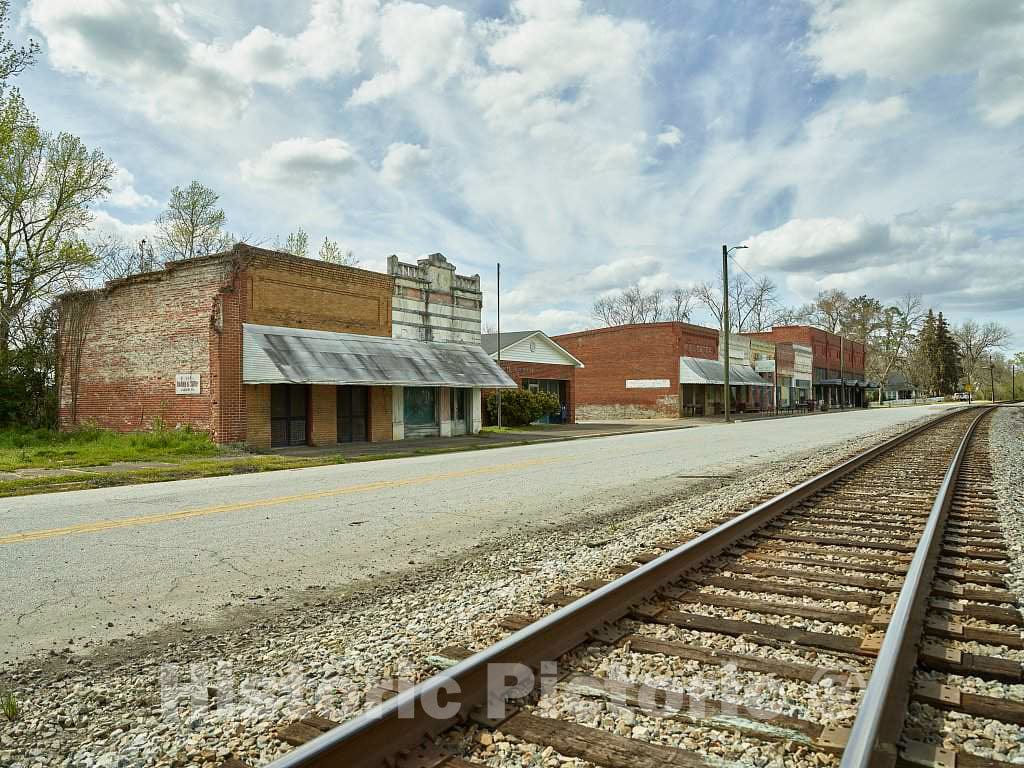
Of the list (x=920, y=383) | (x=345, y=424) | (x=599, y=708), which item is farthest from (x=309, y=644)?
(x=920, y=383)

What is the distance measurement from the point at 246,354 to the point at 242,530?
1220 centimetres

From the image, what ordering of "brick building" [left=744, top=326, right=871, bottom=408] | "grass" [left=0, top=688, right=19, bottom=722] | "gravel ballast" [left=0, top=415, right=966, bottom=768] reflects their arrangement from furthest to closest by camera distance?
"brick building" [left=744, top=326, right=871, bottom=408], "grass" [left=0, top=688, right=19, bottom=722], "gravel ballast" [left=0, top=415, right=966, bottom=768]

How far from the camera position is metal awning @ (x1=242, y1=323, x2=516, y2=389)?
18922mm

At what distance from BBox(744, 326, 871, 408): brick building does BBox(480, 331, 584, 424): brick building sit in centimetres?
3982

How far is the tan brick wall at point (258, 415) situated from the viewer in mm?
19109

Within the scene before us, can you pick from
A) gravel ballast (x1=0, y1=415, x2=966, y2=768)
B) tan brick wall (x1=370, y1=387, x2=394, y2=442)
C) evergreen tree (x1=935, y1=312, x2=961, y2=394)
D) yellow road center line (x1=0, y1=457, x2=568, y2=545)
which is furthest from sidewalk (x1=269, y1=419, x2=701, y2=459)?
evergreen tree (x1=935, y1=312, x2=961, y2=394)

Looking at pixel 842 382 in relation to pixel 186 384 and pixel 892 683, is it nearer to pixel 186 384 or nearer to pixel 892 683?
pixel 186 384

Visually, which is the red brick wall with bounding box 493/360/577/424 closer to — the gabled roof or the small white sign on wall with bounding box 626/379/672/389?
the gabled roof

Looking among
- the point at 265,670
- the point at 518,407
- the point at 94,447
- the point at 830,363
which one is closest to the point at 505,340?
the point at 518,407

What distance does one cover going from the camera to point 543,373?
35.7m

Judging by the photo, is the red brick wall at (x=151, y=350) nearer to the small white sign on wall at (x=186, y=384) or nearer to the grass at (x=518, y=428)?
the small white sign on wall at (x=186, y=384)

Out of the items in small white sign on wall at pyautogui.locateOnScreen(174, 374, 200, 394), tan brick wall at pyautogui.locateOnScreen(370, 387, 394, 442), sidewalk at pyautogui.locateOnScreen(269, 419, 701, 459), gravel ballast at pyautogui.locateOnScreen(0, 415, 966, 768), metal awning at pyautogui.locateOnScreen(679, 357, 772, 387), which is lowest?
gravel ballast at pyautogui.locateOnScreen(0, 415, 966, 768)

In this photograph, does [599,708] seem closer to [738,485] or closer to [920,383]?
[738,485]

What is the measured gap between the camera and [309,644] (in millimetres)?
4234
